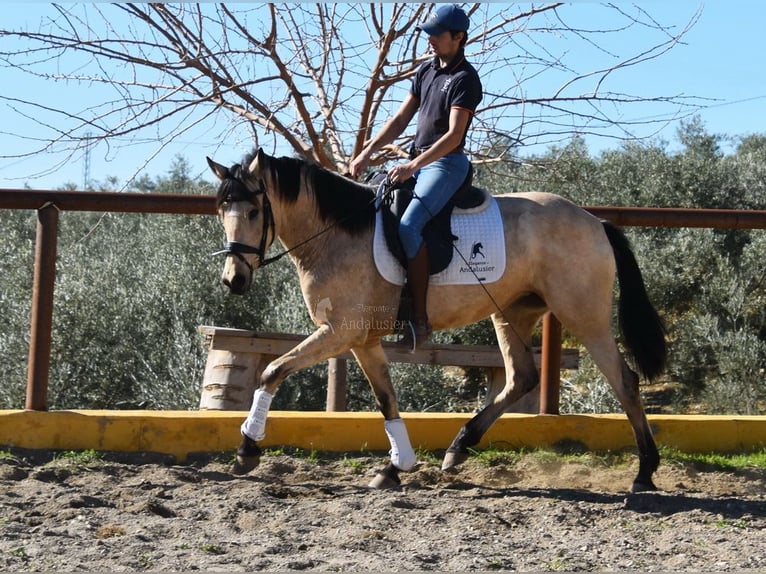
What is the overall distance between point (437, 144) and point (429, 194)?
11.8 inches

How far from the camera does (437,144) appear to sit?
550 cm

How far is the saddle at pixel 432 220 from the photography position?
5.64 m

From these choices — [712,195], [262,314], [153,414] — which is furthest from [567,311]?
[712,195]

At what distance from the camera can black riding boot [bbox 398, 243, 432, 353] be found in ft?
18.4

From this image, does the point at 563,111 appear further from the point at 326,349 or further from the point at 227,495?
the point at 227,495

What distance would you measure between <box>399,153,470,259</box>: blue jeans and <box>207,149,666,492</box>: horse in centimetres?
26

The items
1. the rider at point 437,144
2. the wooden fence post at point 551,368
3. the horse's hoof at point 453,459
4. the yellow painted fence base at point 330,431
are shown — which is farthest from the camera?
the wooden fence post at point 551,368

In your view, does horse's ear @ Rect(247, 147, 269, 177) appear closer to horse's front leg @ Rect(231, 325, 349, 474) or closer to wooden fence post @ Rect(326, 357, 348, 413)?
horse's front leg @ Rect(231, 325, 349, 474)

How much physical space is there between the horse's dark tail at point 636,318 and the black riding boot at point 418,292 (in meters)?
1.31

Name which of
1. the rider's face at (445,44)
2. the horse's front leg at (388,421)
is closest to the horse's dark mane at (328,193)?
the horse's front leg at (388,421)

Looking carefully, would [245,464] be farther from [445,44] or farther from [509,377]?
[445,44]

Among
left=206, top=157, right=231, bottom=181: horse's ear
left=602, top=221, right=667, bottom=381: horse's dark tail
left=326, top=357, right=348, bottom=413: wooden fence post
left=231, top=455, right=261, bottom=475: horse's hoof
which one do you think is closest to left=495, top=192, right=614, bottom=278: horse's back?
left=602, top=221, right=667, bottom=381: horse's dark tail

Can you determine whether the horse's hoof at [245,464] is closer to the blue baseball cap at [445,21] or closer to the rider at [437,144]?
the rider at [437,144]

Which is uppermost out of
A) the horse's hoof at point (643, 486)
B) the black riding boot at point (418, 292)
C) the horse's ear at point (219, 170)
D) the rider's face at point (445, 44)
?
the rider's face at point (445, 44)
